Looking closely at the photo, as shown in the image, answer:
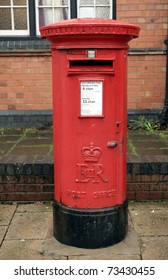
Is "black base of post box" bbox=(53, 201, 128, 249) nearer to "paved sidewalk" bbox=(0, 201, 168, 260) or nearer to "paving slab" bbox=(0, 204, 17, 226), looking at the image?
"paved sidewalk" bbox=(0, 201, 168, 260)

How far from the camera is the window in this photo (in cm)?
674

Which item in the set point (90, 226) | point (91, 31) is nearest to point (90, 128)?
point (91, 31)

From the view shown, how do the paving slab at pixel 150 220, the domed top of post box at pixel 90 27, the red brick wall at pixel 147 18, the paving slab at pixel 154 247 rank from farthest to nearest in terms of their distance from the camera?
the red brick wall at pixel 147 18, the paving slab at pixel 150 220, the paving slab at pixel 154 247, the domed top of post box at pixel 90 27

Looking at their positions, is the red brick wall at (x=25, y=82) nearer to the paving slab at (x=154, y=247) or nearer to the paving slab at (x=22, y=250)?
the paving slab at (x=22, y=250)

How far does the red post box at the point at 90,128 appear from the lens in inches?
114

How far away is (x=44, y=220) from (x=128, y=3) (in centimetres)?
433

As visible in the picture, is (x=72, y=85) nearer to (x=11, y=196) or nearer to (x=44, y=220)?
(x=44, y=220)

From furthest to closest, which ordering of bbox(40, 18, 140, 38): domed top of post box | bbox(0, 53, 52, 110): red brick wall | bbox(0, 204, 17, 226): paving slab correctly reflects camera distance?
1. bbox(0, 53, 52, 110): red brick wall
2. bbox(0, 204, 17, 226): paving slab
3. bbox(40, 18, 140, 38): domed top of post box

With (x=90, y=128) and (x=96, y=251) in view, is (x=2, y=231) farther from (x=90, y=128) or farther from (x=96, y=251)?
(x=90, y=128)

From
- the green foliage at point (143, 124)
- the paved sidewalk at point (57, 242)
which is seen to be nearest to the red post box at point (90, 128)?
the paved sidewalk at point (57, 242)

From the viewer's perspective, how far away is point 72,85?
3002 mm

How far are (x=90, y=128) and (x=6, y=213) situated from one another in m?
1.71

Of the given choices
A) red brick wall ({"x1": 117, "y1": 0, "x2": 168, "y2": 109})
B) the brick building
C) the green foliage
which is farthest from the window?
the green foliage

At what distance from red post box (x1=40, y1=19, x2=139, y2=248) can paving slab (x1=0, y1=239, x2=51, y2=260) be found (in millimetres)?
237
